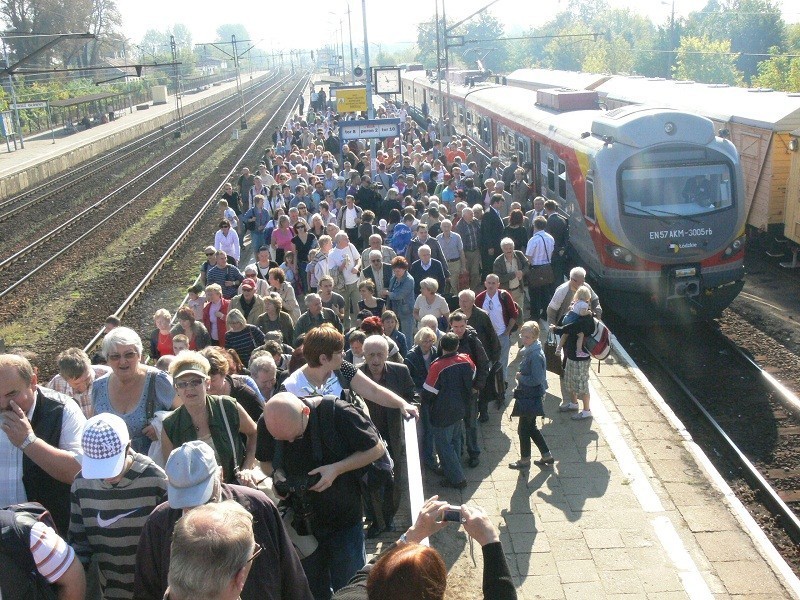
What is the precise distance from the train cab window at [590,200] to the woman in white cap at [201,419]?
9194mm

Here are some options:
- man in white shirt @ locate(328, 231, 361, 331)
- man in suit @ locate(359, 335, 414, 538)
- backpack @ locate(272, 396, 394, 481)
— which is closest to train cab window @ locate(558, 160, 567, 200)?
man in white shirt @ locate(328, 231, 361, 331)

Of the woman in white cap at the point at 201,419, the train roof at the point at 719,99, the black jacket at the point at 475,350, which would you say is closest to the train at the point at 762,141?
the train roof at the point at 719,99

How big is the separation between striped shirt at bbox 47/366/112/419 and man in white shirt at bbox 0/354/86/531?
1242 millimetres

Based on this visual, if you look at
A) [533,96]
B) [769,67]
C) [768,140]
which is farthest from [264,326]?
[769,67]

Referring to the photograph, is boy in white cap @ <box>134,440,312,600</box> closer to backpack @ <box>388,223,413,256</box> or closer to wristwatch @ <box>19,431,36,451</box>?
wristwatch @ <box>19,431,36,451</box>

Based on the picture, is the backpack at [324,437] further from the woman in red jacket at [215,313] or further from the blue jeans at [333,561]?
the woman in red jacket at [215,313]

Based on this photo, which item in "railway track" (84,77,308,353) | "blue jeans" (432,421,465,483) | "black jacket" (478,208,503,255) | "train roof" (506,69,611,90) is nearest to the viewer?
"blue jeans" (432,421,465,483)

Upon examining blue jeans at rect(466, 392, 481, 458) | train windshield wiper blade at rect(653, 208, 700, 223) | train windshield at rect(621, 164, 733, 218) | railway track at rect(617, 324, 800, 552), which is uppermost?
train windshield at rect(621, 164, 733, 218)

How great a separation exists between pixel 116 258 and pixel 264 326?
524 inches

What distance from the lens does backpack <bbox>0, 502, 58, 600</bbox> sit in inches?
143

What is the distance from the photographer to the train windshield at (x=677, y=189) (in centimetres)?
1303

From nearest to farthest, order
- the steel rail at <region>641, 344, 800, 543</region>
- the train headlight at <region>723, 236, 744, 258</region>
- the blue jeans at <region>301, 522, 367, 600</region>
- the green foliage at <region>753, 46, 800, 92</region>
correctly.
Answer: the blue jeans at <region>301, 522, 367, 600</region>
the steel rail at <region>641, 344, 800, 543</region>
the train headlight at <region>723, 236, 744, 258</region>
the green foliage at <region>753, 46, 800, 92</region>

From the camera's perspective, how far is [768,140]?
55.3 ft

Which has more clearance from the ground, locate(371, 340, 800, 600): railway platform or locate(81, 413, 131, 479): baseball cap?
locate(81, 413, 131, 479): baseball cap
